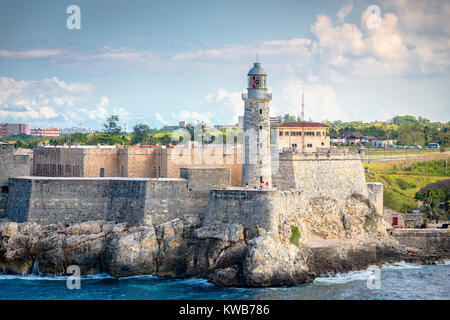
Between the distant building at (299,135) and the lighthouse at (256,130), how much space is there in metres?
20.2

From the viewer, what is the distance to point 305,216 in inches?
1914

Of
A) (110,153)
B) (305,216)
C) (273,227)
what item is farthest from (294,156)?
(110,153)

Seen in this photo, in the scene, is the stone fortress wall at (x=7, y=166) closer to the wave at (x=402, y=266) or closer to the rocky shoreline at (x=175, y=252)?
the rocky shoreline at (x=175, y=252)

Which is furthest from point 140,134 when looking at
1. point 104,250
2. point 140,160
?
point 104,250

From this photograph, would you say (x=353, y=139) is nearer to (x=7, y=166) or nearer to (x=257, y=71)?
(x=257, y=71)

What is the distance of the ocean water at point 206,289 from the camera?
3978 cm

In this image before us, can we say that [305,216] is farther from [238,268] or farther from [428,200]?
[428,200]

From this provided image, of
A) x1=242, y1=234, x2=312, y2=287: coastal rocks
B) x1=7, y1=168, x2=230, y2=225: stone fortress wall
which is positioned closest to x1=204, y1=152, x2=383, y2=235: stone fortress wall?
x1=242, y1=234, x2=312, y2=287: coastal rocks

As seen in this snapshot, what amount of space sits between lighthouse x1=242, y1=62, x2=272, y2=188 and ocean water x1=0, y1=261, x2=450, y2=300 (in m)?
8.04

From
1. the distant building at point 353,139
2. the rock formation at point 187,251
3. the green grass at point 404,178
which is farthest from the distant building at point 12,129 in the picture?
the rock formation at point 187,251

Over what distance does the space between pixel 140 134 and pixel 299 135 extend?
4259 cm

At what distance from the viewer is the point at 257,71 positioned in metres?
47.5

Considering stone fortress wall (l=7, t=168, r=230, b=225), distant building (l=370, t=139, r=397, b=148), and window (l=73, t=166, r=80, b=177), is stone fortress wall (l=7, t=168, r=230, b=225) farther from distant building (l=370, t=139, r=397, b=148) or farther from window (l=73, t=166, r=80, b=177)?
distant building (l=370, t=139, r=397, b=148)
